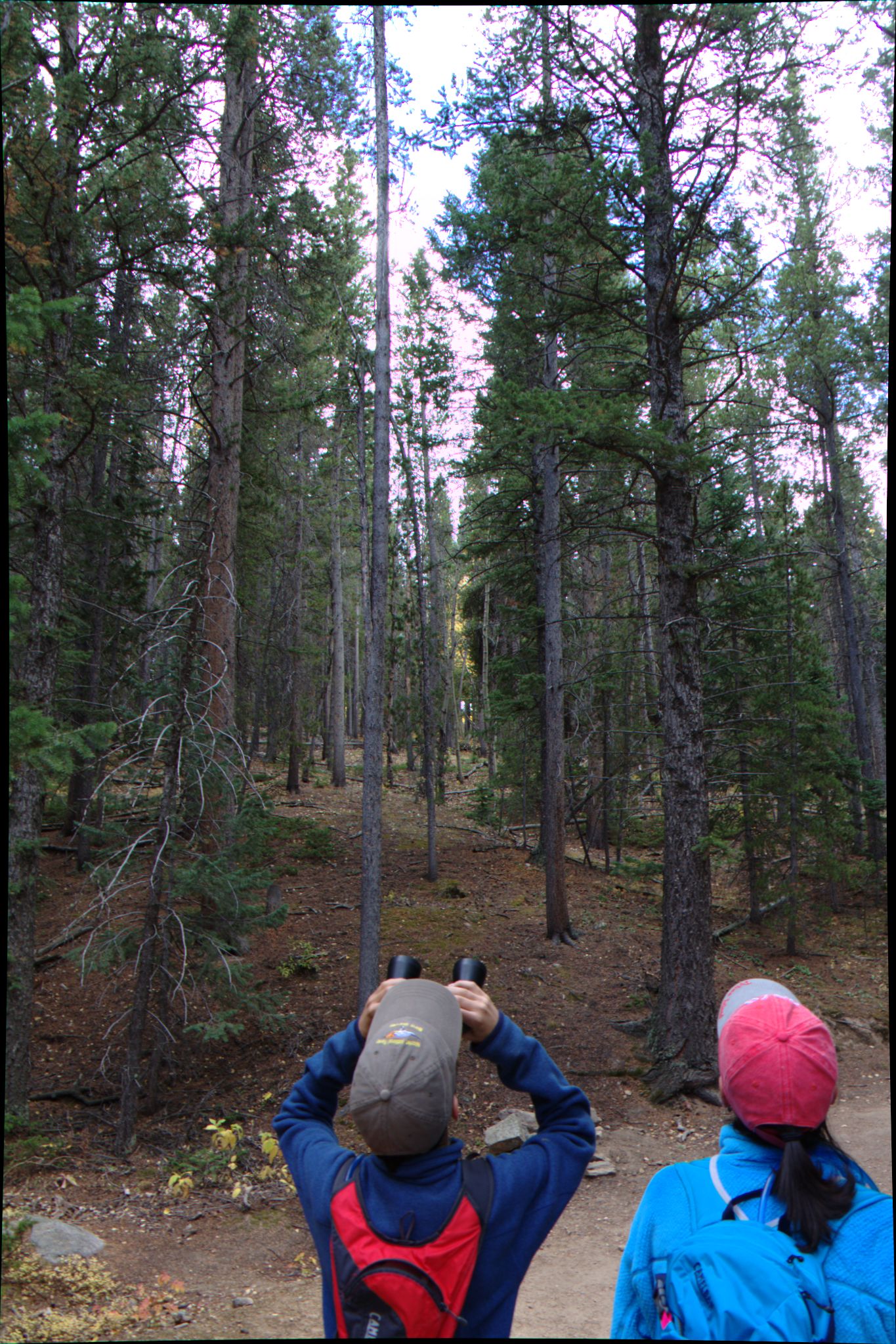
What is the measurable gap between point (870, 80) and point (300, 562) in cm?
2068

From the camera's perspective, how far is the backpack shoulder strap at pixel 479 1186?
1.76 meters

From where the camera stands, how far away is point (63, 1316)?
463cm

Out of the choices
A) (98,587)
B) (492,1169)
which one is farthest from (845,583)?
(492,1169)

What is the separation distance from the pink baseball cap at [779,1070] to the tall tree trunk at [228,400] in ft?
26.8

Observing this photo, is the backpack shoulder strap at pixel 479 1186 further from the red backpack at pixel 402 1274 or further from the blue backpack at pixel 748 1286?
the blue backpack at pixel 748 1286

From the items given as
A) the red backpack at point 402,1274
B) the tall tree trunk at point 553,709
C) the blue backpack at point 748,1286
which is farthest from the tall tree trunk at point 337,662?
the blue backpack at point 748,1286

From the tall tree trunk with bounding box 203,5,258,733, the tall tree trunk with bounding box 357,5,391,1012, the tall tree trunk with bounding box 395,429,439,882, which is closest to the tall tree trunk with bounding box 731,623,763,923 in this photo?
the tall tree trunk with bounding box 395,429,439,882

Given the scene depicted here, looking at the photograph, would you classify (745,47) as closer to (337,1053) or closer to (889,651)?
(889,651)

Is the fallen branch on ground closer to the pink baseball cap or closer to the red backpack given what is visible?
the pink baseball cap

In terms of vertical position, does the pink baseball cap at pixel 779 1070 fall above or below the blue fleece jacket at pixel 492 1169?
above

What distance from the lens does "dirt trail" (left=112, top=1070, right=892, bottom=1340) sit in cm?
529

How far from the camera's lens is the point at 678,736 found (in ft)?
29.8

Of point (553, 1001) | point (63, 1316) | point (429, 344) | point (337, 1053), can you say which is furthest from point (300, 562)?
point (337, 1053)

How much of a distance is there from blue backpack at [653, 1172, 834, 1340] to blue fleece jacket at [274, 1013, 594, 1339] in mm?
294
